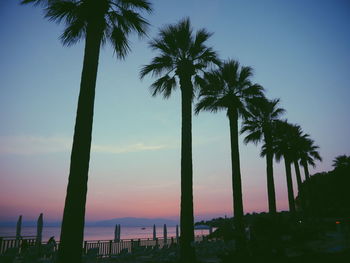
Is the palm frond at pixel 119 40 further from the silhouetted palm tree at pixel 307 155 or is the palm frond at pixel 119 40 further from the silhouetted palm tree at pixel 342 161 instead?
the silhouetted palm tree at pixel 342 161

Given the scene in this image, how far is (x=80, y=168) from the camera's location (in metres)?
7.68

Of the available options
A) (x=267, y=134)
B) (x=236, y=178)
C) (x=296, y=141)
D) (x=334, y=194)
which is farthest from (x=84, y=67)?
(x=334, y=194)

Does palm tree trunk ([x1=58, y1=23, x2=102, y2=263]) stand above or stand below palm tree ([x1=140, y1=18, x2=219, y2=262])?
below

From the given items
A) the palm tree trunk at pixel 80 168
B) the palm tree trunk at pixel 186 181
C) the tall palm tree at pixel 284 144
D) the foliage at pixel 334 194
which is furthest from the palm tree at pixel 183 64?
the foliage at pixel 334 194

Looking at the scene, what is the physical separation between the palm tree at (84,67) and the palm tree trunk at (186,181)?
451 cm

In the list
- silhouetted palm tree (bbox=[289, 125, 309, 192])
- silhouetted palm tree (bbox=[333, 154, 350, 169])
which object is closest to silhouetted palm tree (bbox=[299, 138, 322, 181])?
silhouetted palm tree (bbox=[289, 125, 309, 192])

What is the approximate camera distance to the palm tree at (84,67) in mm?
7254

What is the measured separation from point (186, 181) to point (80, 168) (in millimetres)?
6400

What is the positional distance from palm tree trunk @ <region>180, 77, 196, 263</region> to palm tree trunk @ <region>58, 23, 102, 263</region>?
5.94 meters

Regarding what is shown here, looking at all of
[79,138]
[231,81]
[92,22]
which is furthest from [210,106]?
[79,138]

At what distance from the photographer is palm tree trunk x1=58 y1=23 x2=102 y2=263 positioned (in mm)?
7129

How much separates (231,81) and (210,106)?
2.22 m

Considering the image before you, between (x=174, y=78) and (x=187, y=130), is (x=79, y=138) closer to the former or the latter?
(x=187, y=130)

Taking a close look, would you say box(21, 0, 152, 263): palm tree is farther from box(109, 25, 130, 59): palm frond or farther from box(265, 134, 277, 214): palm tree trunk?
box(265, 134, 277, 214): palm tree trunk
